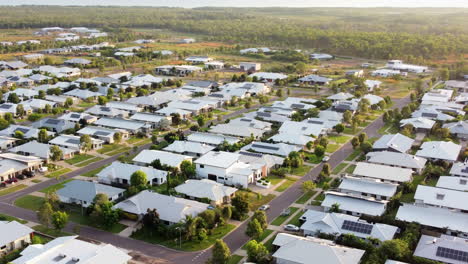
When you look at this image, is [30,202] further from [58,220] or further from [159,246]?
[159,246]

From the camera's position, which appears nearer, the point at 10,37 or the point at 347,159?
the point at 347,159

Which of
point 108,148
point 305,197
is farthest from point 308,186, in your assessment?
point 108,148

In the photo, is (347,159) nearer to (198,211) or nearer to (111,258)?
(198,211)

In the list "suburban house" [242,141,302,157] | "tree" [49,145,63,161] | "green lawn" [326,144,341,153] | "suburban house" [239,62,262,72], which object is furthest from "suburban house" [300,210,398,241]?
"suburban house" [239,62,262,72]

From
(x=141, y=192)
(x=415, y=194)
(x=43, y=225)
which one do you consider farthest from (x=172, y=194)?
(x=415, y=194)

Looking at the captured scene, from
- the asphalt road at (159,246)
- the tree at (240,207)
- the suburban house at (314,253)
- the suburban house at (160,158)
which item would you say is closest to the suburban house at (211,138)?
the suburban house at (160,158)
